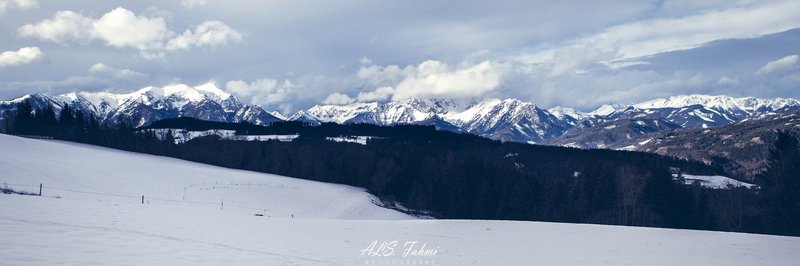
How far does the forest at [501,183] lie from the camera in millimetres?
71375

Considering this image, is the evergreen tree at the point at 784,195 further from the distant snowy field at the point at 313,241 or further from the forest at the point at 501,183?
the distant snowy field at the point at 313,241

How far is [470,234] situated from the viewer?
30.6m

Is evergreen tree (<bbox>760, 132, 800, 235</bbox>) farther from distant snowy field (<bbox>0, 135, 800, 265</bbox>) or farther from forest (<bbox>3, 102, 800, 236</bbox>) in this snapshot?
distant snowy field (<bbox>0, 135, 800, 265</bbox>)

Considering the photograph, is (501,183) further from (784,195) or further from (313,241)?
(313,241)

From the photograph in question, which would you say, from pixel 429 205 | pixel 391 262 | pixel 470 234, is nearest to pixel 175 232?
pixel 391 262

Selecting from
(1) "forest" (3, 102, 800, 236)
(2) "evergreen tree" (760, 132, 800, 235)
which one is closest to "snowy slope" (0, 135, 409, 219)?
(1) "forest" (3, 102, 800, 236)

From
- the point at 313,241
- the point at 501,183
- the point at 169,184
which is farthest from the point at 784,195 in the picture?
the point at 169,184

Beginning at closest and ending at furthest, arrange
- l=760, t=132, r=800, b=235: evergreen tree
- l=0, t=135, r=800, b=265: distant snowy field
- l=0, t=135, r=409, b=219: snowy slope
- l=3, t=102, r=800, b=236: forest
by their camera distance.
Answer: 1. l=0, t=135, r=800, b=265: distant snowy field
2. l=0, t=135, r=409, b=219: snowy slope
3. l=760, t=132, r=800, b=235: evergreen tree
4. l=3, t=102, r=800, b=236: forest

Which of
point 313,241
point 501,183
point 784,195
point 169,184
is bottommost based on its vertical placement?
point 169,184

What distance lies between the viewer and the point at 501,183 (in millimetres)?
99375

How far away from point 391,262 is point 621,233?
17085 mm

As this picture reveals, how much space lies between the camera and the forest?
2810 inches

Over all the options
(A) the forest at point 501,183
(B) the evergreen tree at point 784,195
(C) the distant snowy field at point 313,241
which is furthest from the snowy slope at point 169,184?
(B) the evergreen tree at point 784,195

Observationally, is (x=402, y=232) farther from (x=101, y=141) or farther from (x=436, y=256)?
(x=101, y=141)
